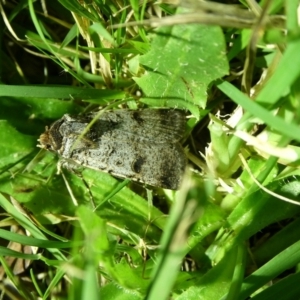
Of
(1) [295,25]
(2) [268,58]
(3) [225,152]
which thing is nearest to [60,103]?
(3) [225,152]

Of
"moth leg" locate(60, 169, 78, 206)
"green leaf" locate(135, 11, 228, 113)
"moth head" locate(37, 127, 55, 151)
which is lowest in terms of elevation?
"moth leg" locate(60, 169, 78, 206)

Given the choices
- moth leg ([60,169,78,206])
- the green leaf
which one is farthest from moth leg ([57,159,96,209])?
the green leaf

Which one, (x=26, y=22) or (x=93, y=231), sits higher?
(x=26, y=22)

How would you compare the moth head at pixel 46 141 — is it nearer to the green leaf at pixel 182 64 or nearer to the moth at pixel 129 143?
the moth at pixel 129 143

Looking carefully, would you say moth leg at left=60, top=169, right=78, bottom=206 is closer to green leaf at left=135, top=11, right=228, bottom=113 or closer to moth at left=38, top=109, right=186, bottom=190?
moth at left=38, top=109, right=186, bottom=190

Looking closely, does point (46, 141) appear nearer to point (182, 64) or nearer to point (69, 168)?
point (69, 168)

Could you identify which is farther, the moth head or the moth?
the moth head

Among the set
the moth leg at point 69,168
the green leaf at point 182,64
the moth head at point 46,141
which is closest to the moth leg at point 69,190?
the moth leg at point 69,168

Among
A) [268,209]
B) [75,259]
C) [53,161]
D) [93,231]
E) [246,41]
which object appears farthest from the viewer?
[53,161]

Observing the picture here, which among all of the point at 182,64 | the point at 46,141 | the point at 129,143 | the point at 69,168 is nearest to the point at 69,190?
the point at 69,168

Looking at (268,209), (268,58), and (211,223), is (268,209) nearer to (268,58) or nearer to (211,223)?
(211,223)
